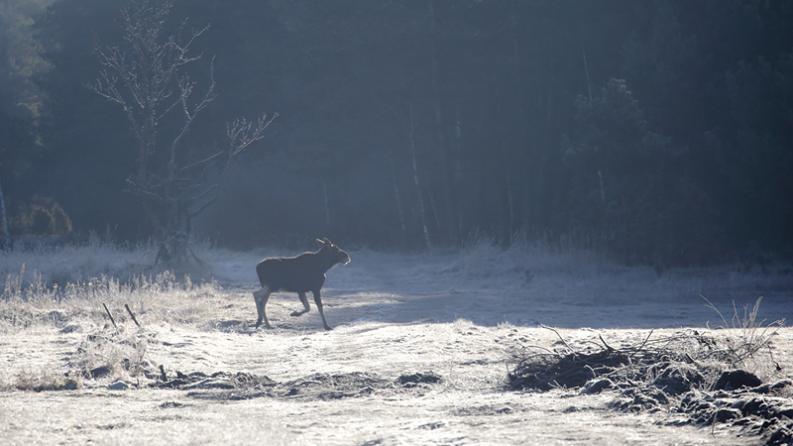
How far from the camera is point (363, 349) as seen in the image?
13.7 metres

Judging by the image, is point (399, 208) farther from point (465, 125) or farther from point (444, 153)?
point (465, 125)

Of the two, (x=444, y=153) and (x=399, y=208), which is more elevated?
(x=444, y=153)

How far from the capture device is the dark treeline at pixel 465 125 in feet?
94.7

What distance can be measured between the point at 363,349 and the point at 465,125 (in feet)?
84.0

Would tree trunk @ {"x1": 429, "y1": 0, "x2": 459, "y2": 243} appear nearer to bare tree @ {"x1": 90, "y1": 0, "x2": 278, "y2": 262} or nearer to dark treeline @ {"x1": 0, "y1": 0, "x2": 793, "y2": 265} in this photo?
dark treeline @ {"x1": 0, "y1": 0, "x2": 793, "y2": 265}

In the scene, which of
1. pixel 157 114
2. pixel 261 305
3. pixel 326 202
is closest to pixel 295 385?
pixel 261 305

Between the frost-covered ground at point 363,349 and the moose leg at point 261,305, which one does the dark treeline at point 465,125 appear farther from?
the moose leg at point 261,305

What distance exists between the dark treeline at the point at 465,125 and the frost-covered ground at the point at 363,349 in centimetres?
288

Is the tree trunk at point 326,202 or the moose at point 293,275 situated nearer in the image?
the moose at point 293,275

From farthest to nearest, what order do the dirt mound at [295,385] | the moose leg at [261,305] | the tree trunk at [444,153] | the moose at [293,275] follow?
the tree trunk at [444,153], the moose at [293,275], the moose leg at [261,305], the dirt mound at [295,385]

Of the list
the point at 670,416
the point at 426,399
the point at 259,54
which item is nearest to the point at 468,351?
the point at 426,399

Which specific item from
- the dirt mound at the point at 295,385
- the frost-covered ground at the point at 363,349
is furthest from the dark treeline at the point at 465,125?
the dirt mound at the point at 295,385

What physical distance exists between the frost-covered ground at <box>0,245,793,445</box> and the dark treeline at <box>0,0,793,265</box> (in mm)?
2879

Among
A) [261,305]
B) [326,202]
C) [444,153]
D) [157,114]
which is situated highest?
[157,114]
